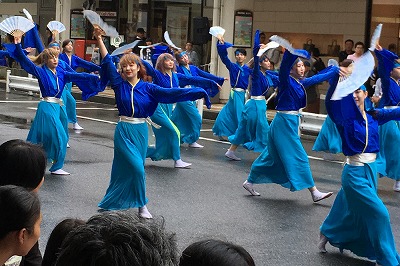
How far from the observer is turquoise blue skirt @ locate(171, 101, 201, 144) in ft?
46.7

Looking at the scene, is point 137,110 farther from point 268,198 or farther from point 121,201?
point 268,198

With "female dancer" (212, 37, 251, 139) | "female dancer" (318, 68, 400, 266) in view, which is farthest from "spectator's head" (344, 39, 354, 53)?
"female dancer" (318, 68, 400, 266)

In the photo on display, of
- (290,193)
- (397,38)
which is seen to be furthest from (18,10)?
(290,193)

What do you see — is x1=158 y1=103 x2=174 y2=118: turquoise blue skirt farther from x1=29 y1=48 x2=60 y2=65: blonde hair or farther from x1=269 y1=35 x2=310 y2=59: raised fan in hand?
x1=269 y1=35 x2=310 y2=59: raised fan in hand

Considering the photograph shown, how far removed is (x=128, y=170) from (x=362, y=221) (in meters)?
2.56

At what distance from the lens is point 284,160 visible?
9.71m

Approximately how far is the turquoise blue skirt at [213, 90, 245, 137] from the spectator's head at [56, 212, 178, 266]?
12.6m

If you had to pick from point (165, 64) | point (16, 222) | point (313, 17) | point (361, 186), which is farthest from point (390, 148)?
point (313, 17)

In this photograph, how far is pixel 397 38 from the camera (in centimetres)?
1961

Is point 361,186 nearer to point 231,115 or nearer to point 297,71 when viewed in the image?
point 297,71

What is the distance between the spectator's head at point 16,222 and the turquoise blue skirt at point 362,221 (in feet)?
13.4

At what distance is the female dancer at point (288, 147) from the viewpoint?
31.7 feet

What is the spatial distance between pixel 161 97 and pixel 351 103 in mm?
2188

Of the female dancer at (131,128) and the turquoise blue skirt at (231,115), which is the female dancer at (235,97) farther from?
the female dancer at (131,128)
